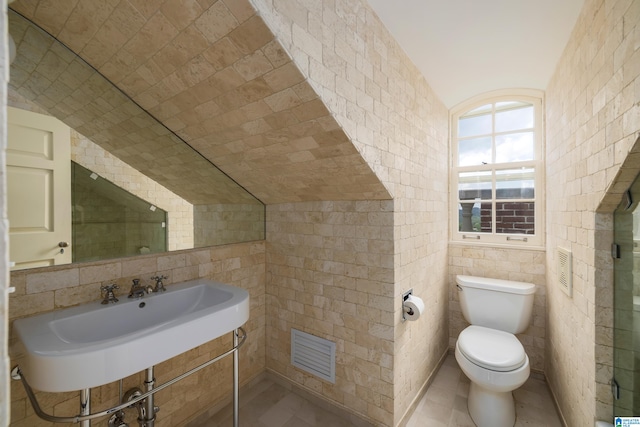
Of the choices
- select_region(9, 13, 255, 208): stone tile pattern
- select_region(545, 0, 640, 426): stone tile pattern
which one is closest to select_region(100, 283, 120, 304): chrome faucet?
select_region(9, 13, 255, 208): stone tile pattern

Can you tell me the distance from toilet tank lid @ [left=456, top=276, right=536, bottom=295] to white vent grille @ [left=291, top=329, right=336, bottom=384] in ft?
4.68

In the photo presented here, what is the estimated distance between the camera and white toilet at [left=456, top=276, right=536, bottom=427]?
5.83 ft

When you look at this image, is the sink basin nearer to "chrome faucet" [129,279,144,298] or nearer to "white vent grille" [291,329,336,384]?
"chrome faucet" [129,279,144,298]

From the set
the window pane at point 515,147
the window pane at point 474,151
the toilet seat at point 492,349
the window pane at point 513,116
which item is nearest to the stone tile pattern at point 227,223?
the toilet seat at point 492,349

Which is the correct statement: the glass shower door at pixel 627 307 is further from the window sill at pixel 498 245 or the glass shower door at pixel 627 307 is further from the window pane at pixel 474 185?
the window pane at pixel 474 185

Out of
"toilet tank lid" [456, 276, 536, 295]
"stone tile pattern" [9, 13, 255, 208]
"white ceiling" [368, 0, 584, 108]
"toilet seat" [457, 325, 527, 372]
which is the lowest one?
"toilet seat" [457, 325, 527, 372]

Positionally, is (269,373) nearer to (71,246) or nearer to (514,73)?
(71,246)

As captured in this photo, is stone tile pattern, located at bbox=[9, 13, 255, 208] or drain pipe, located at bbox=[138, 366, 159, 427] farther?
drain pipe, located at bbox=[138, 366, 159, 427]

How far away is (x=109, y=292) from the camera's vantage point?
1388 millimetres

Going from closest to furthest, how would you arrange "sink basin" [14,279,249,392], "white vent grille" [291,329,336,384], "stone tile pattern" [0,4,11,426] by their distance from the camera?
"stone tile pattern" [0,4,11,426]
"sink basin" [14,279,249,392]
"white vent grille" [291,329,336,384]

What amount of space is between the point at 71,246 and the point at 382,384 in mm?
2022

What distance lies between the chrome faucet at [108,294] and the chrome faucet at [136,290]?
8cm

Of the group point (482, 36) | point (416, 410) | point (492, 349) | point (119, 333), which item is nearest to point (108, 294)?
point (119, 333)

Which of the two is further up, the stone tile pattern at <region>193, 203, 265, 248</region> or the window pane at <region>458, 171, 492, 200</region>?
the window pane at <region>458, 171, 492, 200</region>
